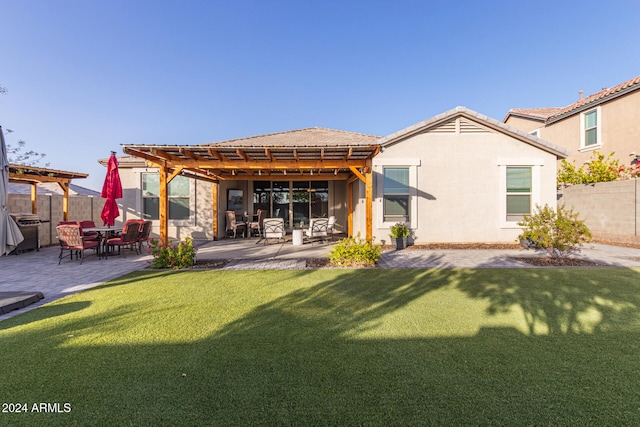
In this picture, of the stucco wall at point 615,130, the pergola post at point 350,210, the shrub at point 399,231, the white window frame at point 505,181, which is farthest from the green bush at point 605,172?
the pergola post at point 350,210

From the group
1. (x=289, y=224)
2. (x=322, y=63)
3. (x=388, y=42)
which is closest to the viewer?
(x=289, y=224)

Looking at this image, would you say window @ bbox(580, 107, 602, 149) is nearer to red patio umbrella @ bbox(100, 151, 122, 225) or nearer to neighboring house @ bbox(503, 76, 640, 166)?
neighboring house @ bbox(503, 76, 640, 166)

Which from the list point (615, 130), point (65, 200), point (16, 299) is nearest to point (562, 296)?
point (16, 299)

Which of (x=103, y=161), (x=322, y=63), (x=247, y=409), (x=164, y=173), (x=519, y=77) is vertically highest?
(x=322, y=63)

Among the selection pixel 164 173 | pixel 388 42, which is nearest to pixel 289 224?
pixel 164 173

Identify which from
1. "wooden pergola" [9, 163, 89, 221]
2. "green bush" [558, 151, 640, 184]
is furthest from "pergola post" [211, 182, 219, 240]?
"green bush" [558, 151, 640, 184]

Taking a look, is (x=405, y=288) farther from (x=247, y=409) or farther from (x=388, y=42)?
(x=388, y=42)

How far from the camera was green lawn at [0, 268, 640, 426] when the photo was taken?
6.82 feet

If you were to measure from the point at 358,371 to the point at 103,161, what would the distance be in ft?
42.5

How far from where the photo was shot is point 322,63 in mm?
17891

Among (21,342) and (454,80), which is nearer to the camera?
(21,342)

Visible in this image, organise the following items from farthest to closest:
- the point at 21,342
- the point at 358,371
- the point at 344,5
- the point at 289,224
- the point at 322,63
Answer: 1. the point at 322,63
2. the point at 289,224
3. the point at 344,5
4. the point at 21,342
5. the point at 358,371

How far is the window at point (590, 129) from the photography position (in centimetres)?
1324

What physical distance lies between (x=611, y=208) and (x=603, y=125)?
498 cm
